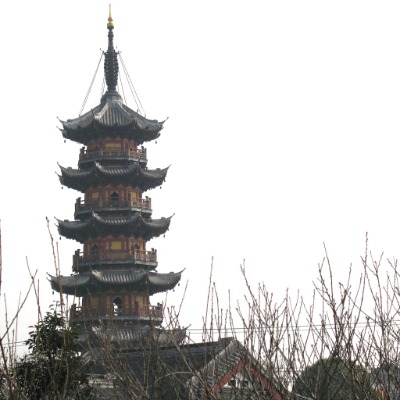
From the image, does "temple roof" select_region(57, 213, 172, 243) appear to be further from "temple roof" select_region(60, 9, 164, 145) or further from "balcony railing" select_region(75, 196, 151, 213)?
"temple roof" select_region(60, 9, 164, 145)

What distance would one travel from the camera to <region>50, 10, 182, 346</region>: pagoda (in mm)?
37250

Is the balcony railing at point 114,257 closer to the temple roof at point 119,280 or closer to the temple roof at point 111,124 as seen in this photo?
the temple roof at point 119,280

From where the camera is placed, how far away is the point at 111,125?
39.2m

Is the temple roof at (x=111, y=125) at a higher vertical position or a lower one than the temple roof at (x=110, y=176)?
higher

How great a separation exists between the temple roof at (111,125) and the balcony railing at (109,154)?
0.78 metres

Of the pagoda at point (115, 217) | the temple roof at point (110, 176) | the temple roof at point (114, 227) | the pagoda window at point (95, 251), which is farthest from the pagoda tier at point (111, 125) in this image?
the pagoda window at point (95, 251)

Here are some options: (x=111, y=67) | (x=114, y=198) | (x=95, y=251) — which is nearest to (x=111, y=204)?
(x=114, y=198)

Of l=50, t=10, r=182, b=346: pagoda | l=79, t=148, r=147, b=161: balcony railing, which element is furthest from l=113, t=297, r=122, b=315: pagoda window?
l=79, t=148, r=147, b=161: balcony railing

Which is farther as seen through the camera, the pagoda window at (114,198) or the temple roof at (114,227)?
the pagoda window at (114,198)

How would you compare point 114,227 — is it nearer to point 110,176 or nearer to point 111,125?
point 110,176

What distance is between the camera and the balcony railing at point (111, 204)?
38.5 m

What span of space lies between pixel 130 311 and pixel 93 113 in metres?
10.2

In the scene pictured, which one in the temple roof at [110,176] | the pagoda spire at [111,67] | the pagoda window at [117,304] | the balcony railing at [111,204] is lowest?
the pagoda window at [117,304]

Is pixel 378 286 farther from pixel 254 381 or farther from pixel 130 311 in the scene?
pixel 130 311
